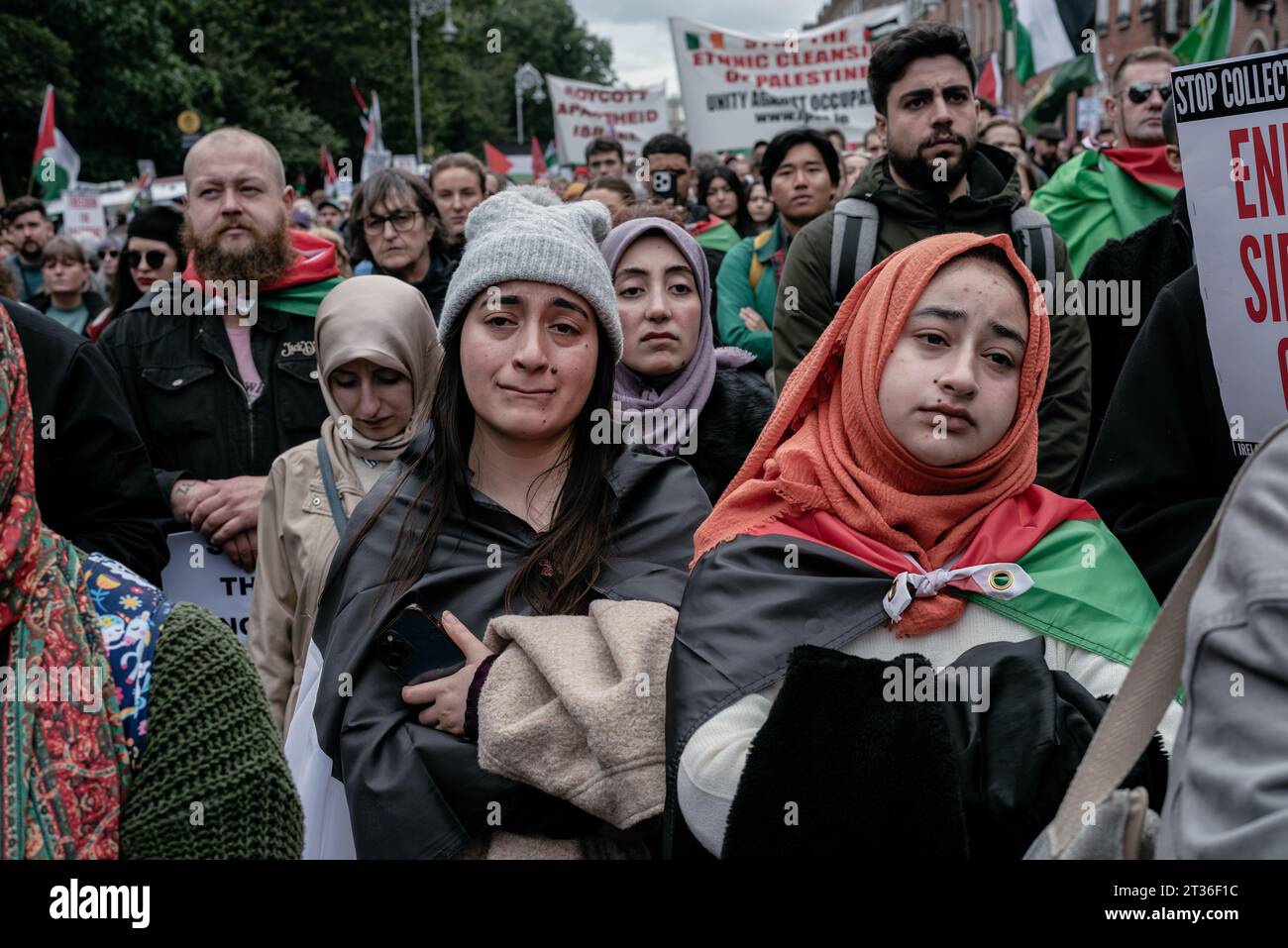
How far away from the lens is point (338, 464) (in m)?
3.72

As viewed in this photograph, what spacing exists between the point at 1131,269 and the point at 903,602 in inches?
97.9

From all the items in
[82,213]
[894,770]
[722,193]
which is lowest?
[894,770]

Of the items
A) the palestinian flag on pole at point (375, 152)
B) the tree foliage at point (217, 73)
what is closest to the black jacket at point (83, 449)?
the palestinian flag on pole at point (375, 152)

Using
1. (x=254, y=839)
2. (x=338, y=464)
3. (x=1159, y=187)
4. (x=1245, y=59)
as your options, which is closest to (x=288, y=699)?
(x=338, y=464)

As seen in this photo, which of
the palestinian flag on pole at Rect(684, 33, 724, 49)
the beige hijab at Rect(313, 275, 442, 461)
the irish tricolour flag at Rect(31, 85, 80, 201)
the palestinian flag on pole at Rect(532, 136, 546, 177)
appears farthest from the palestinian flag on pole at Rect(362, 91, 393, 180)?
the beige hijab at Rect(313, 275, 442, 461)

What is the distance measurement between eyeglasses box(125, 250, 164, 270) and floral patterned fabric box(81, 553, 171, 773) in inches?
171

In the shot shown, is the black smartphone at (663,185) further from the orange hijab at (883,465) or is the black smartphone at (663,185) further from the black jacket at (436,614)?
the orange hijab at (883,465)

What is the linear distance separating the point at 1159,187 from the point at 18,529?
4.89 m

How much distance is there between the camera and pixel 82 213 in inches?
617

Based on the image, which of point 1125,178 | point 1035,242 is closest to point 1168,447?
point 1035,242

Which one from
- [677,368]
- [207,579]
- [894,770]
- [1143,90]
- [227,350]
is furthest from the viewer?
[1143,90]

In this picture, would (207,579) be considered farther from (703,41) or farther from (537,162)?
(537,162)

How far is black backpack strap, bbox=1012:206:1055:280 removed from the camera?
13.7ft
